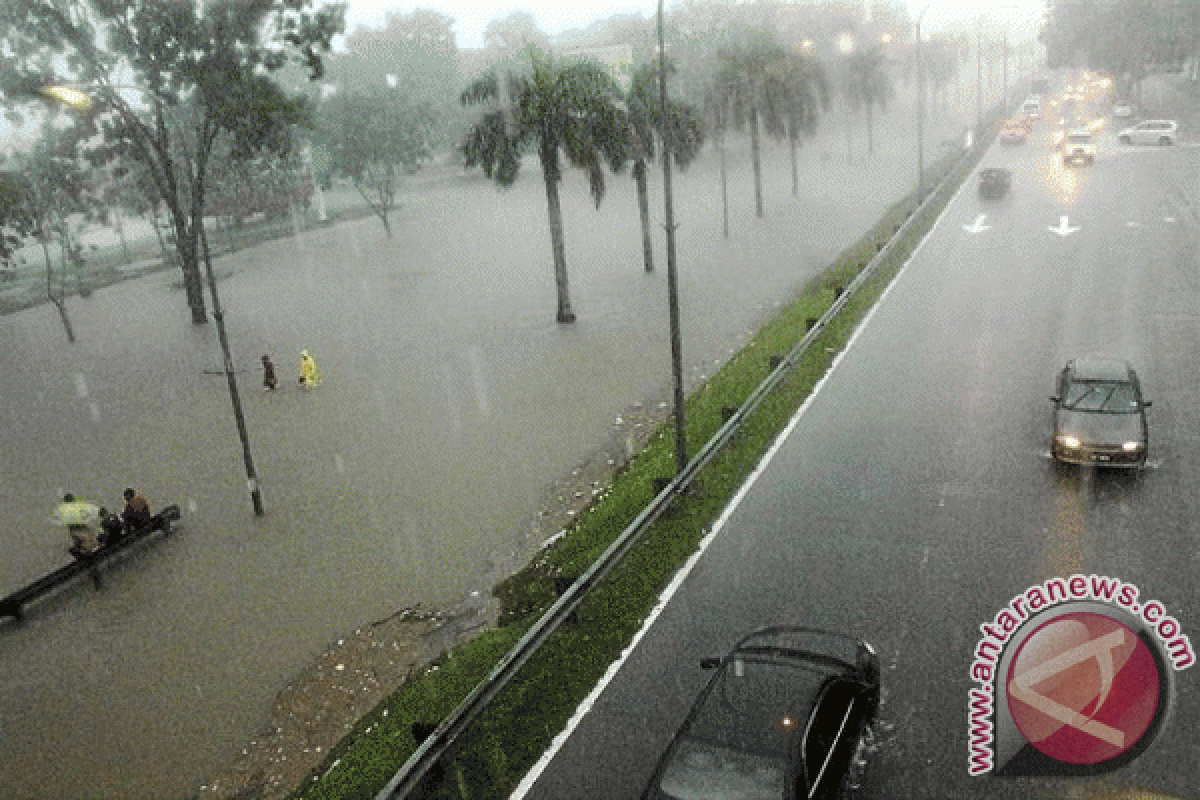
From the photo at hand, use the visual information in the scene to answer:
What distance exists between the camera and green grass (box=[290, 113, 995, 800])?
32.6ft

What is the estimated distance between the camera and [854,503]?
15.0 metres

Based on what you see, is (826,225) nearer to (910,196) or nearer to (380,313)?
(910,196)

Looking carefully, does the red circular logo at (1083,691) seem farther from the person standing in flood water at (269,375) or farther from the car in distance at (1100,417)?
the person standing in flood water at (269,375)

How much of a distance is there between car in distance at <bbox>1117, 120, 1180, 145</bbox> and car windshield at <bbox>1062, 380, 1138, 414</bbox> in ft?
169

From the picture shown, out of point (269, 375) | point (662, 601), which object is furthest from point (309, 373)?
point (662, 601)

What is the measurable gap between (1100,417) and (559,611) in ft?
33.5

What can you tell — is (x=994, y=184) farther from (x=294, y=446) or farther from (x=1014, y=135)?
(x=294, y=446)

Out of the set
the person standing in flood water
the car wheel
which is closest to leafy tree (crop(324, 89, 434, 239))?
the person standing in flood water

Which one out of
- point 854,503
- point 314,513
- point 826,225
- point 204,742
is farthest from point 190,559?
point 826,225

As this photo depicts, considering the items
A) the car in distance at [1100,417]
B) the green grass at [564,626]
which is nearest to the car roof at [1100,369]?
the car in distance at [1100,417]

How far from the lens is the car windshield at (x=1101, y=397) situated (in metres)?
15.7

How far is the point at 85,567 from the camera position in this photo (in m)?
16.1

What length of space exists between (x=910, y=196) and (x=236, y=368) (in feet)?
114

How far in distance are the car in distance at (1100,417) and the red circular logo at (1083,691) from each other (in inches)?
178
